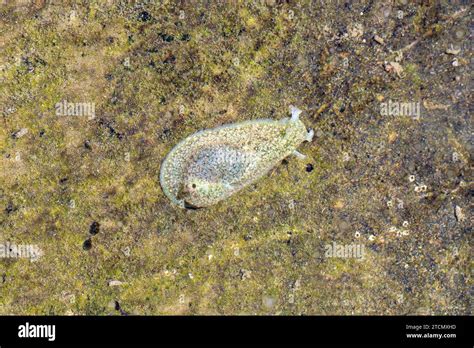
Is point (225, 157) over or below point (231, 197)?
over

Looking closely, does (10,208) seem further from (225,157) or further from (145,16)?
(145,16)

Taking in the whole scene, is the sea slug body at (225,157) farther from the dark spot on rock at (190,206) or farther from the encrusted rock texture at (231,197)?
the encrusted rock texture at (231,197)

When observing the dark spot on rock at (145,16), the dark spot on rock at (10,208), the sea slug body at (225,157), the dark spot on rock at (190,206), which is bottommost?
the dark spot on rock at (190,206)

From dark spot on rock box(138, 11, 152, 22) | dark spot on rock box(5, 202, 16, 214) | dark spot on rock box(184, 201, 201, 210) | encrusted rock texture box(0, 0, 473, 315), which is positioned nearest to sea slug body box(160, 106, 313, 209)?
dark spot on rock box(184, 201, 201, 210)

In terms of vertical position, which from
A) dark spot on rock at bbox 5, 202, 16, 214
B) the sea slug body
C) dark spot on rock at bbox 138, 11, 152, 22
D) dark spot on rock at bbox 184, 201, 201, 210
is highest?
dark spot on rock at bbox 138, 11, 152, 22

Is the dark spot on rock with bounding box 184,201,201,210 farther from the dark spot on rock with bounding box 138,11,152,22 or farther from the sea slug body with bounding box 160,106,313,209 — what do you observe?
the dark spot on rock with bounding box 138,11,152,22

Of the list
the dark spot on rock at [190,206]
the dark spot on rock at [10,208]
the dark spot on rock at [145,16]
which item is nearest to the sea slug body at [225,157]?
the dark spot on rock at [190,206]

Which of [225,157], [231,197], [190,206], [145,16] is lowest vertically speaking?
[190,206]

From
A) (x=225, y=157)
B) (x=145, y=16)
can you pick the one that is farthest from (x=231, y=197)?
(x=145, y=16)

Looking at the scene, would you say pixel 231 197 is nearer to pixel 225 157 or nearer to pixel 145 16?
pixel 225 157
